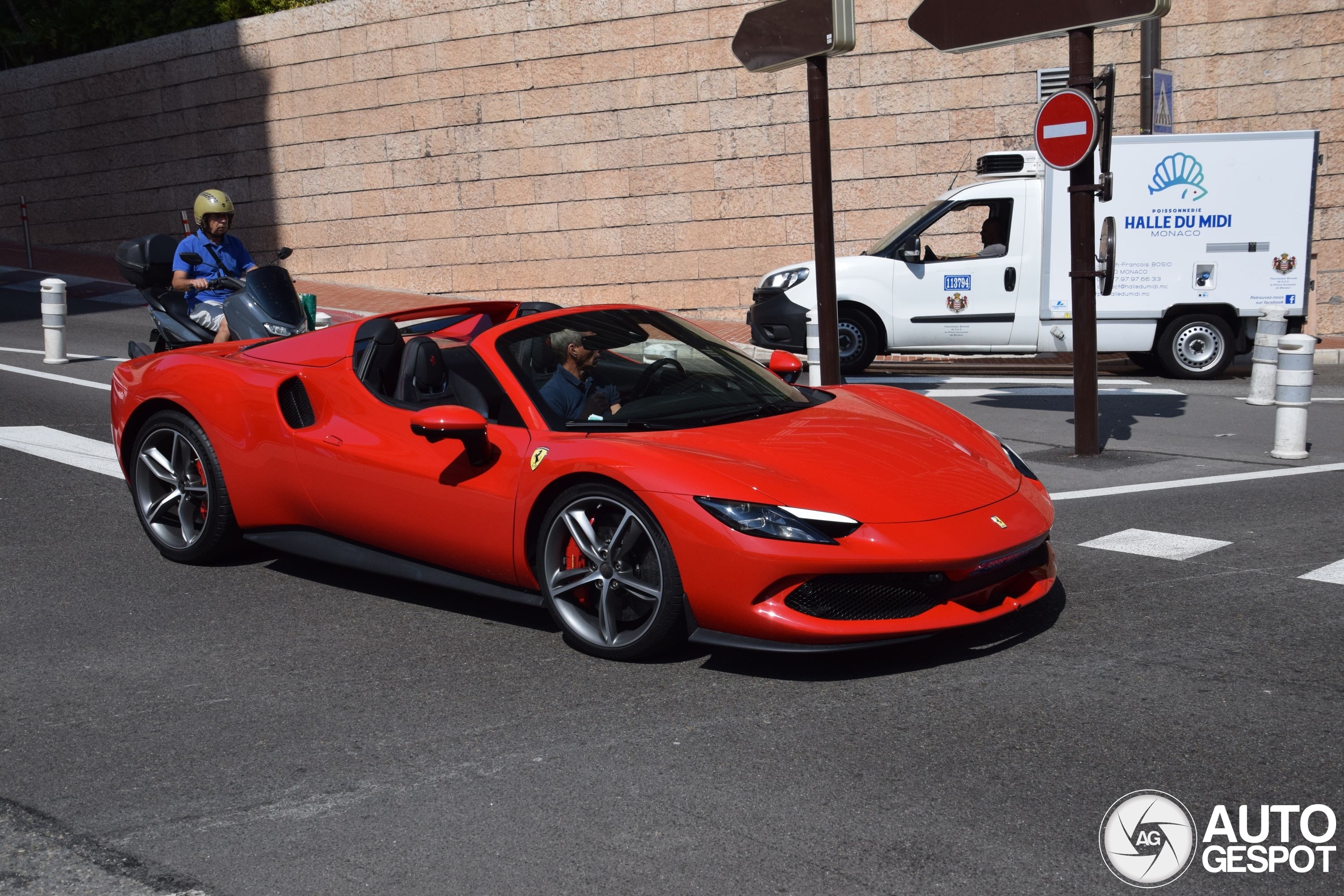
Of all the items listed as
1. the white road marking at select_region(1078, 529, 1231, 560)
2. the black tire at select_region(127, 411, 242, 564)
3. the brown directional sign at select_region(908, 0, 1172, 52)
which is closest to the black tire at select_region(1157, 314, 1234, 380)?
the brown directional sign at select_region(908, 0, 1172, 52)

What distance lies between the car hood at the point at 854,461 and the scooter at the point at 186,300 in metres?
3.98

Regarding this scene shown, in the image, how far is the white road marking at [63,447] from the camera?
27.6ft

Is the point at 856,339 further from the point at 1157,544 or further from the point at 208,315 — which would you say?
the point at 1157,544

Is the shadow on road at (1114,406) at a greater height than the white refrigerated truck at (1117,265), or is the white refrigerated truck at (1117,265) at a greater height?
the white refrigerated truck at (1117,265)

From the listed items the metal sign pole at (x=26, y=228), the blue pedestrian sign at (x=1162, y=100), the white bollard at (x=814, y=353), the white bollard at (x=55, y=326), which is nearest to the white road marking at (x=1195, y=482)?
the white bollard at (x=814, y=353)

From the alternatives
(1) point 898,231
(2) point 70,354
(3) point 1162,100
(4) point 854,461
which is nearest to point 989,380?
(1) point 898,231

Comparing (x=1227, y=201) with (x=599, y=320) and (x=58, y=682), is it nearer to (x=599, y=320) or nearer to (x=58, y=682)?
(x=599, y=320)

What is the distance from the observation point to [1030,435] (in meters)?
9.66

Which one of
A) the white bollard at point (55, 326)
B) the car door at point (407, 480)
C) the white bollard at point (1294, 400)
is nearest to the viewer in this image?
the car door at point (407, 480)

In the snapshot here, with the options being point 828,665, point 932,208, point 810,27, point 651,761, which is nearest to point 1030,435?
point 810,27

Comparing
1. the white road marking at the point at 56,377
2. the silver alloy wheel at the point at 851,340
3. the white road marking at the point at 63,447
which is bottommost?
the silver alloy wheel at the point at 851,340

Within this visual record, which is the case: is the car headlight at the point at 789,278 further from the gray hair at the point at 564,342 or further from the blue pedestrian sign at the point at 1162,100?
the gray hair at the point at 564,342

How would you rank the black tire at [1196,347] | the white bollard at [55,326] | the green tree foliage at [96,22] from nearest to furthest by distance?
the black tire at [1196,347] < the white bollard at [55,326] < the green tree foliage at [96,22]

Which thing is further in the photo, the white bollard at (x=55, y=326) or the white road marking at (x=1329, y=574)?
the white bollard at (x=55, y=326)
